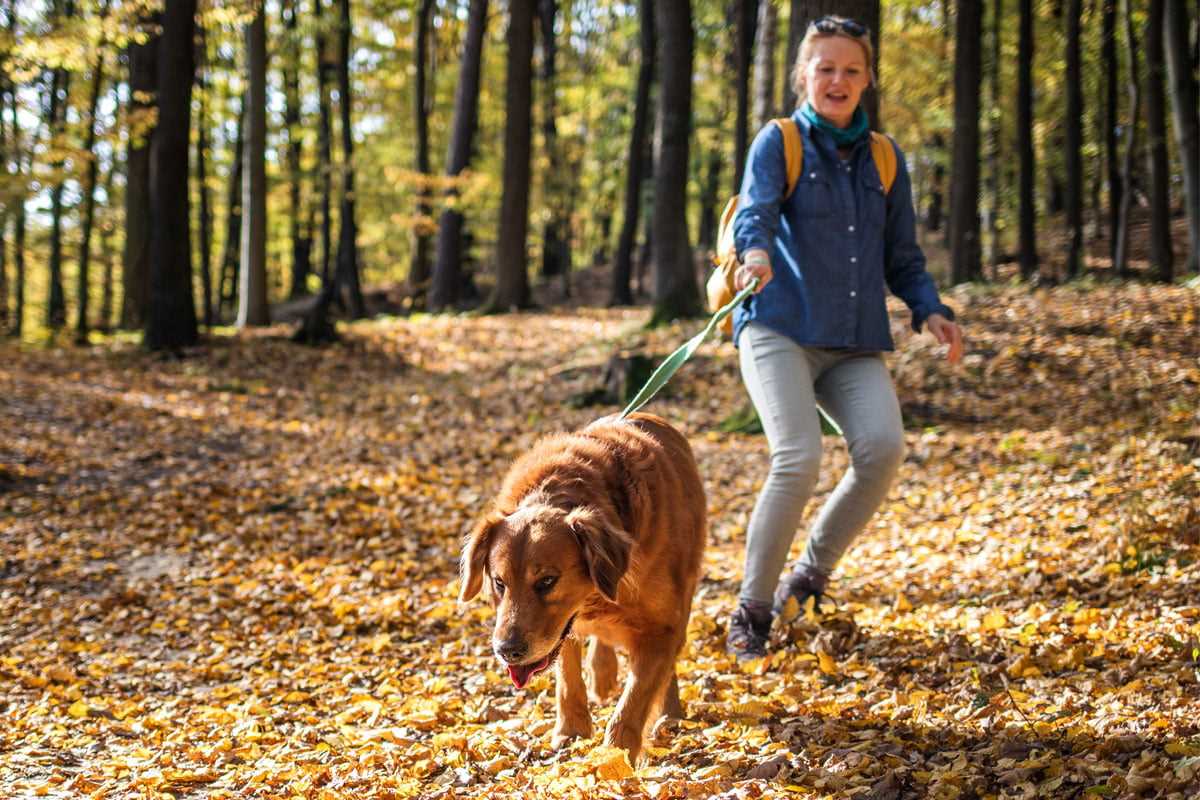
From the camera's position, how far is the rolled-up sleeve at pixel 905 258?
4.81m

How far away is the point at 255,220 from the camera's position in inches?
719

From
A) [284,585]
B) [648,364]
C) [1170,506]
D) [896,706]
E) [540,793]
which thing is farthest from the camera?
[648,364]

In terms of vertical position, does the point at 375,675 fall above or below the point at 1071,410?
below

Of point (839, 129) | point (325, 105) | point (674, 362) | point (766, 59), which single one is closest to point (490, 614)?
point (674, 362)

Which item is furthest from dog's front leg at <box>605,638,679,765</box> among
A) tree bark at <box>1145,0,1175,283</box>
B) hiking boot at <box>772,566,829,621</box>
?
tree bark at <box>1145,0,1175,283</box>

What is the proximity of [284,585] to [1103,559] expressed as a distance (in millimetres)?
5083

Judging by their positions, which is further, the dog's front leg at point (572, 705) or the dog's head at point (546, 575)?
the dog's front leg at point (572, 705)

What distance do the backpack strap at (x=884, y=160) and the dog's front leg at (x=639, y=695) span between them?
2.49 m

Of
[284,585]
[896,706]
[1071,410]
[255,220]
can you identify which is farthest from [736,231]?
[255,220]

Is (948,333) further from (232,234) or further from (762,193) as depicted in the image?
(232,234)

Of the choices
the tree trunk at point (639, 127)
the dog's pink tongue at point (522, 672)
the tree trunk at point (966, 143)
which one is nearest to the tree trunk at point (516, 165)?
the tree trunk at point (639, 127)

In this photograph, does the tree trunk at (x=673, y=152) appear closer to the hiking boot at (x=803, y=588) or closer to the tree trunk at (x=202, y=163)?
the hiking boot at (x=803, y=588)

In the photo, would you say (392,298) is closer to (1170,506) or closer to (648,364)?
(648,364)

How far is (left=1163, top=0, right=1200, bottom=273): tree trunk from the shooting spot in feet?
43.7
